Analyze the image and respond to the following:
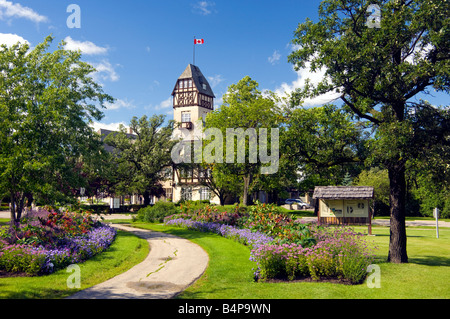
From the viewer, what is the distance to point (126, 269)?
12.6 metres

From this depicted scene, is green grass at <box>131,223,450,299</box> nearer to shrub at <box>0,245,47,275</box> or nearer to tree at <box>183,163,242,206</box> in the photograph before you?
shrub at <box>0,245,47,275</box>

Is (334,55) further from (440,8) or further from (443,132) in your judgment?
(443,132)

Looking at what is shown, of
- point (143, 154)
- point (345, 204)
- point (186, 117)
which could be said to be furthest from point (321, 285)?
point (186, 117)

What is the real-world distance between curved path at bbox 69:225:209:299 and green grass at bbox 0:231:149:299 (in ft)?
1.27

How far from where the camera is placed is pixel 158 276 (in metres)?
11.5

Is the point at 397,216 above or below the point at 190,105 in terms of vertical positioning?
below

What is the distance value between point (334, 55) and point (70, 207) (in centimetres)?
1535

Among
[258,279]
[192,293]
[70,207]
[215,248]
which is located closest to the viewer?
[192,293]

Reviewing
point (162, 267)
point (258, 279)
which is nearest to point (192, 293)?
point (258, 279)

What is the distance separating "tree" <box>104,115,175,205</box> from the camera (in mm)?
47094

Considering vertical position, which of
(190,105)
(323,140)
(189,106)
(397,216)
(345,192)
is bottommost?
(397,216)

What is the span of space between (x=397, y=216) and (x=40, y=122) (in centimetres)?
1580

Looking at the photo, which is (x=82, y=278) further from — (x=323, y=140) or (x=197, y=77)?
(x=197, y=77)

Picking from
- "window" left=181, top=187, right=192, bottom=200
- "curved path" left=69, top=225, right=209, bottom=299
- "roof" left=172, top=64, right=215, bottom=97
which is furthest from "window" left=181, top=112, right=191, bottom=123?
"curved path" left=69, top=225, right=209, bottom=299
